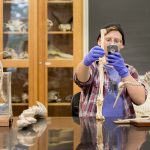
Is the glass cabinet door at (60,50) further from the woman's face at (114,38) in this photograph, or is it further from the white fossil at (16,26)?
the woman's face at (114,38)

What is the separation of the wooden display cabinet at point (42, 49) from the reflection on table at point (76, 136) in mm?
1818

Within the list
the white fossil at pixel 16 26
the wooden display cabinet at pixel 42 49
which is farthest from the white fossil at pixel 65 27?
the white fossil at pixel 16 26

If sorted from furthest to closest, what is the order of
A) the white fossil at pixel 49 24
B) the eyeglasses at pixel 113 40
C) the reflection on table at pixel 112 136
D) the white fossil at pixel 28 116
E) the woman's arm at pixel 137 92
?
the white fossil at pixel 49 24, the eyeglasses at pixel 113 40, the woman's arm at pixel 137 92, the white fossil at pixel 28 116, the reflection on table at pixel 112 136

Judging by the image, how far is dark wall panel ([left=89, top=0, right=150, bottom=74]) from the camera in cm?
333

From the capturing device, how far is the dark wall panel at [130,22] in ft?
10.9

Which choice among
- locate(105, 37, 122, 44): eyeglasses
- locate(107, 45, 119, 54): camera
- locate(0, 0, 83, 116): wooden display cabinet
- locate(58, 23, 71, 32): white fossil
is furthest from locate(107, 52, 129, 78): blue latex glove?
locate(58, 23, 71, 32): white fossil

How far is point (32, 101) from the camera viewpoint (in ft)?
10.8

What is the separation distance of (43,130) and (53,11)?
227 cm

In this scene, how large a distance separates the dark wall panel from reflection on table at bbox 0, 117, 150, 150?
1912 mm

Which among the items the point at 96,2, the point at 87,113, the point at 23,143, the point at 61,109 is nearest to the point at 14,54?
the point at 61,109

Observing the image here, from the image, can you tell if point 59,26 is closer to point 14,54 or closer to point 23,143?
point 14,54

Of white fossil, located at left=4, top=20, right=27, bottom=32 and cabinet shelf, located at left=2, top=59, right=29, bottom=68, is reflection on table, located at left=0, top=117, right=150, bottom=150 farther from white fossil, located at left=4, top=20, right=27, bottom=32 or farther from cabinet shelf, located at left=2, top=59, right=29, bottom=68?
white fossil, located at left=4, top=20, right=27, bottom=32

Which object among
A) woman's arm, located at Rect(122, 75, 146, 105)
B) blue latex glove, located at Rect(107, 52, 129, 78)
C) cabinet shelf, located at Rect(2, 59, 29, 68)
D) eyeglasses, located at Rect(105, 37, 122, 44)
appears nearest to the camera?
blue latex glove, located at Rect(107, 52, 129, 78)

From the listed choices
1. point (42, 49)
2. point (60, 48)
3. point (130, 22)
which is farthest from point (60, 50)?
point (130, 22)
